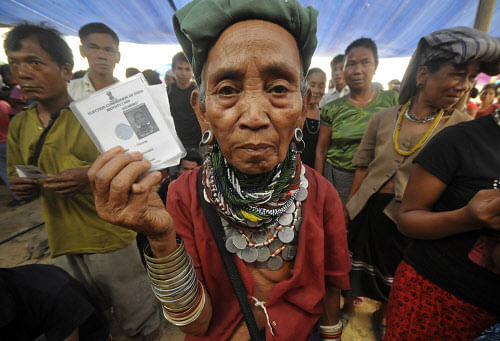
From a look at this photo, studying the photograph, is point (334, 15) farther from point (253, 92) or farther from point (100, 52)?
point (253, 92)

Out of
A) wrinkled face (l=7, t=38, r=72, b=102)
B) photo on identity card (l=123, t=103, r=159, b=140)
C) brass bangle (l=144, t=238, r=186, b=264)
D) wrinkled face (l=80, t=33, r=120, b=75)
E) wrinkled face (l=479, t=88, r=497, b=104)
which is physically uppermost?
wrinkled face (l=80, t=33, r=120, b=75)

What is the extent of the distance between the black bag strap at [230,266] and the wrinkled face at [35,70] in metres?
1.74

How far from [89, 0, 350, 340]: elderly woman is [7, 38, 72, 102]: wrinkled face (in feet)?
4.69

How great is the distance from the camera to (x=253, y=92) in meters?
0.88

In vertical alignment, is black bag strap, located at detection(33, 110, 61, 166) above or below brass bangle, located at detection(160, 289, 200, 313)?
above

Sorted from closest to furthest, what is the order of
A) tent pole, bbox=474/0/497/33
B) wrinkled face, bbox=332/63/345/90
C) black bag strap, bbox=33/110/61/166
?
black bag strap, bbox=33/110/61/166, tent pole, bbox=474/0/497/33, wrinkled face, bbox=332/63/345/90

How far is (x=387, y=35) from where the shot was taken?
5242 millimetres

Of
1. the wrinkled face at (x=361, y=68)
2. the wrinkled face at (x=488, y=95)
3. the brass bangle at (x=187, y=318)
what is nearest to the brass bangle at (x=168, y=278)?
the brass bangle at (x=187, y=318)

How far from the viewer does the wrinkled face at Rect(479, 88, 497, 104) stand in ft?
19.2

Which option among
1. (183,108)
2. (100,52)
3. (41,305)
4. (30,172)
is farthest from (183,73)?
(41,305)

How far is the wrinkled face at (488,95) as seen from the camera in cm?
587

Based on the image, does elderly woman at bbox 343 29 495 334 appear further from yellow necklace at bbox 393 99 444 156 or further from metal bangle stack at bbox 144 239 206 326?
metal bangle stack at bbox 144 239 206 326

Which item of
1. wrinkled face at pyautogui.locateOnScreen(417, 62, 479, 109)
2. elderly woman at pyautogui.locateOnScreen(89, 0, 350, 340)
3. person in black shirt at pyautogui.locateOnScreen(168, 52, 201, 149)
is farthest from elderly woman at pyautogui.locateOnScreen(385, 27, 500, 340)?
person in black shirt at pyautogui.locateOnScreen(168, 52, 201, 149)

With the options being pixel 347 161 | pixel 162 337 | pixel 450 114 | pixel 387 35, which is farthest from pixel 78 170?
pixel 387 35
